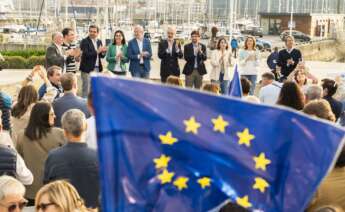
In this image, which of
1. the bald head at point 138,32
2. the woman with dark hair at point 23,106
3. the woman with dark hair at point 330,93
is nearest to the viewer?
the woman with dark hair at point 23,106

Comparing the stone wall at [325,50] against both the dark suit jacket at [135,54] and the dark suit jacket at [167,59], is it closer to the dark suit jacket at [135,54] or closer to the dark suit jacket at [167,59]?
the dark suit jacket at [167,59]

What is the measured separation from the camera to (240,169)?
3.60m

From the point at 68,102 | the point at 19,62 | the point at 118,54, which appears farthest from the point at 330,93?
the point at 19,62

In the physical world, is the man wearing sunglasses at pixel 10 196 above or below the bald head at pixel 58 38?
below

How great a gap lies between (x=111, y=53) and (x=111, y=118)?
36.1ft

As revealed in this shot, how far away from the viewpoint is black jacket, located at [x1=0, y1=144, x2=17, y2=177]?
6051mm

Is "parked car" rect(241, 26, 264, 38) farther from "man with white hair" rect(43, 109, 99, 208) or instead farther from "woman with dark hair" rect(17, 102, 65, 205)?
"man with white hair" rect(43, 109, 99, 208)

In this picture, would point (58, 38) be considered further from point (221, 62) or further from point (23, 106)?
point (23, 106)

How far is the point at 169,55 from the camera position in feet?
48.2

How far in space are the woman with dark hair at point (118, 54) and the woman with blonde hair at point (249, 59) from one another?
2.45 m

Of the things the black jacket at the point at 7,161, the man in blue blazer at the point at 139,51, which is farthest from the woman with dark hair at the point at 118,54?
the black jacket at the point at 7,161

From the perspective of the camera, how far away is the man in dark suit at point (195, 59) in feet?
48.6

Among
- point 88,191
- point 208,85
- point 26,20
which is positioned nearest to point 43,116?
point 88,191

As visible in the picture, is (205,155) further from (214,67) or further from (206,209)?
(214,67)
